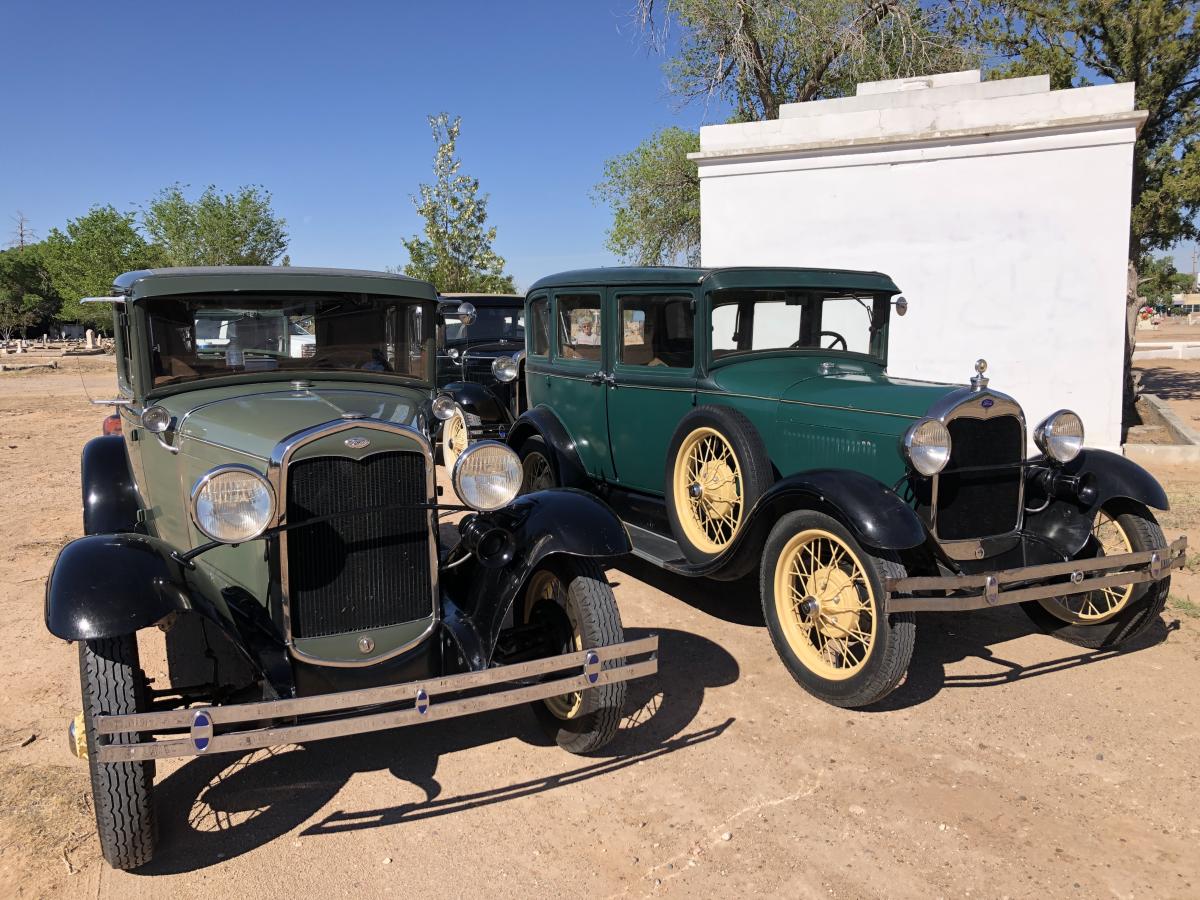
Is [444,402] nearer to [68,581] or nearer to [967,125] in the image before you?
[68,581]

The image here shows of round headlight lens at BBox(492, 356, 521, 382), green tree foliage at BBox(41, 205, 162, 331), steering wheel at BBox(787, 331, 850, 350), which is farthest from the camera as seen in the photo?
green tree foliage at BBox(41, 205, 162, 331)

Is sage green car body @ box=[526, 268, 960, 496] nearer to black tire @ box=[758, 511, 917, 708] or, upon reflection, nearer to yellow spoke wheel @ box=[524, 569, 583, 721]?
black tire @ box=[758, 511, 917, 708]

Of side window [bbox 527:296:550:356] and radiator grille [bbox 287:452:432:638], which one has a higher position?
side window [bbox 527:296:550:356]

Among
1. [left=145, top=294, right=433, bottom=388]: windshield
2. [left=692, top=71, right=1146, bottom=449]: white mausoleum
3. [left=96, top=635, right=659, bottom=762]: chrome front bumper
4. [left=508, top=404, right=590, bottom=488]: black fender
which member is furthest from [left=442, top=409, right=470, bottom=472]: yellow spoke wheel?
[left=692, top=71, right=1146, bottom=449]: white mausoleum

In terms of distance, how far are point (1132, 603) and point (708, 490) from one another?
7.41 feet

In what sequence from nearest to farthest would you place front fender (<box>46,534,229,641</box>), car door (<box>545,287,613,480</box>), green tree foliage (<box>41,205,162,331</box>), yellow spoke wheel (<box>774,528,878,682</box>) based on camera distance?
front fender (<box>46,534,229,641</box>)
yellow spoke wheel (<box>774,528,878,682</box>)
car door (<box>545,287,613,480</box>)
green tree foliage (<box>41,205,162,331</box>)

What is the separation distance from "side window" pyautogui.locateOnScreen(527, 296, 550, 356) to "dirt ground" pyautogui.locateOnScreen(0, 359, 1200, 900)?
122 inches

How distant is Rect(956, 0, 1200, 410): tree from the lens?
43.1 feet

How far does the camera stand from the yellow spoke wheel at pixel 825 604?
3.78 meters

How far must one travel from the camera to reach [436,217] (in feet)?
78.5

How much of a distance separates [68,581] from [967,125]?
33.5 feet

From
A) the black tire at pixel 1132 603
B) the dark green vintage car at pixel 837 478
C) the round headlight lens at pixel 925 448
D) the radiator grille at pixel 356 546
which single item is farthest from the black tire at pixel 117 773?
the black tire at pixel 1132 603

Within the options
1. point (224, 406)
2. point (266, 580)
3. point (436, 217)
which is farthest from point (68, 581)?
point (436, 217)

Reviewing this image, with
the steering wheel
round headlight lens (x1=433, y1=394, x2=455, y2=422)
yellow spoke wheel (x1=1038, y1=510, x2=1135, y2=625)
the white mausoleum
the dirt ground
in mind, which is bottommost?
the dirt ground
